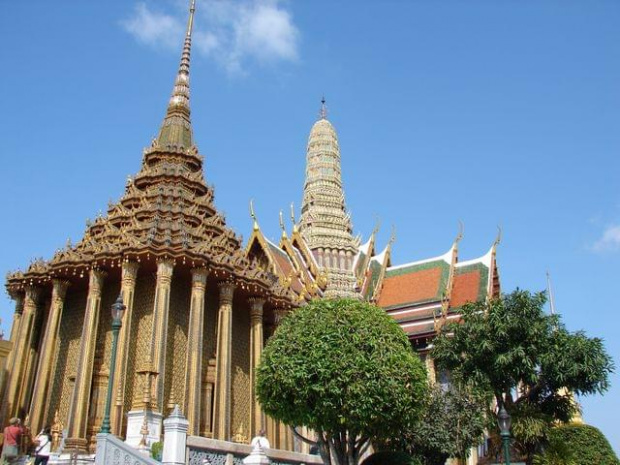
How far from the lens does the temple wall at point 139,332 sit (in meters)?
20.4

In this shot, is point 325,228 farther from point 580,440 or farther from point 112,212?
point 580,440

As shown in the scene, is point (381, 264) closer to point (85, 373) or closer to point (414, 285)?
point (414, 285)

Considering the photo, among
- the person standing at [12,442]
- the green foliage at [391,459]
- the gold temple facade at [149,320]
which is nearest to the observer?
the person standing at [12,442]

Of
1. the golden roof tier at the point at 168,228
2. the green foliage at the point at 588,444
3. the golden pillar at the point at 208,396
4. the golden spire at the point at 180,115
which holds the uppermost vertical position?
the golden spire at the point at 180,115

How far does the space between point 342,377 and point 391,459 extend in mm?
4500

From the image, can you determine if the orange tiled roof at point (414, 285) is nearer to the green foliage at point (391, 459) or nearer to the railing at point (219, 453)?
the green foliage at point (391, 459)

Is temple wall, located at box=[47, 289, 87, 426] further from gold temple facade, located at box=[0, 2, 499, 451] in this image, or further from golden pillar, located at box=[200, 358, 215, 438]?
golden pillar, located at box=[200, 358, 215, 438]

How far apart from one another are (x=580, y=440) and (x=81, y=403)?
51.6 ft

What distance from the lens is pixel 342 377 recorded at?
50.6 feet

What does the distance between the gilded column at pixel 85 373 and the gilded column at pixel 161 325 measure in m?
2.05

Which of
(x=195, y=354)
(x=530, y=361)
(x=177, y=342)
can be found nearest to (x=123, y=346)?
(x=195, y=354)

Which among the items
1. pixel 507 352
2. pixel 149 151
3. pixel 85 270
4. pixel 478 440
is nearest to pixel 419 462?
pixel 478 440

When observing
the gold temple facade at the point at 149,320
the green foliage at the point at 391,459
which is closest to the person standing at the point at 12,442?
the gold temple facade at the point at 149,320

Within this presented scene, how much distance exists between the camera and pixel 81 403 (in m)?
18.9
